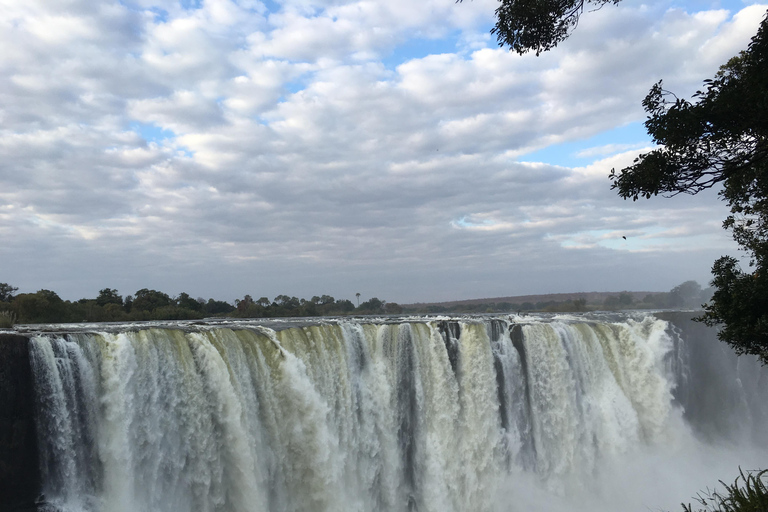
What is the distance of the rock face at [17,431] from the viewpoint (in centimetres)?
1012

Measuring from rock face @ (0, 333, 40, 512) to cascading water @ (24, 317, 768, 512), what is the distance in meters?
0.21

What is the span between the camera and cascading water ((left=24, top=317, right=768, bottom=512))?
11.1 meters

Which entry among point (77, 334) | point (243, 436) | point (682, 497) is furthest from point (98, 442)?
point (682, 497)

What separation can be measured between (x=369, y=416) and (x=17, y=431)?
28.5 ft

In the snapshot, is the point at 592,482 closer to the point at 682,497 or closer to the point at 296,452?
the point at 682,497

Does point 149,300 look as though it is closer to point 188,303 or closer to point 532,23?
point 188,303

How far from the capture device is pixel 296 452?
46.4ft

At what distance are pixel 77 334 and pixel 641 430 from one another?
2078 centimetres

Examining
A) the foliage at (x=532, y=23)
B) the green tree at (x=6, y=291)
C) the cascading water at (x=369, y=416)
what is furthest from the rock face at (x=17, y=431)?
the green tree at (x=6, y=291)

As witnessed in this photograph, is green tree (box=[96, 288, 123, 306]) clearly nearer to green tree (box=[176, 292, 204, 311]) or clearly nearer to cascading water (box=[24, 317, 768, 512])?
green tree (box=[176, 292, 204, 311])

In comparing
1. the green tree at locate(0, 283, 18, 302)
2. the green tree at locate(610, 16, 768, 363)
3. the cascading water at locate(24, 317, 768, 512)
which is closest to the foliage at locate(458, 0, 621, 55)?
the green tree at locate(610, 16, 768, 363)

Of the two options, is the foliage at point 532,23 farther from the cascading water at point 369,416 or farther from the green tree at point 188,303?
the green tree at point 188,303

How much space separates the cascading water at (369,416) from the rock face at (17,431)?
8.2 inches

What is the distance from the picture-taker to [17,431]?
1029 cm
